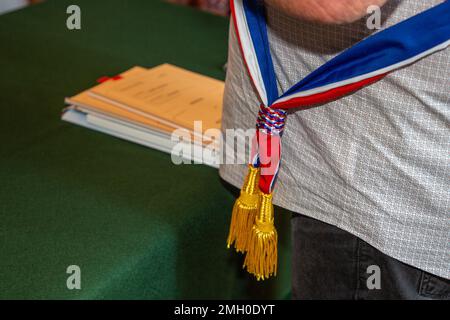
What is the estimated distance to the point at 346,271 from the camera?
2.77 feet

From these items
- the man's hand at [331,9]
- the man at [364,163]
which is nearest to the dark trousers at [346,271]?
the man at [364,163]

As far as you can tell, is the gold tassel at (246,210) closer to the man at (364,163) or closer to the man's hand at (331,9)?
the man at (364,163)

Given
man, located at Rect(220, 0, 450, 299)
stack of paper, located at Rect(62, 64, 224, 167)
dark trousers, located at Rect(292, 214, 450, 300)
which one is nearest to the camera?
man, located at Rect(220, 0, 450, 299)

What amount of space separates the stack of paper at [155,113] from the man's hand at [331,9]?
1.59 feet

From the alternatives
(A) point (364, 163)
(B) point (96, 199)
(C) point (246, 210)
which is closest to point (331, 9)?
(A) point (364, 163)

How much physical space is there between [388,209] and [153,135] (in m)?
0.47

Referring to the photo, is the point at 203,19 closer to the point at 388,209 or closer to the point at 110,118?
the point at 110,118

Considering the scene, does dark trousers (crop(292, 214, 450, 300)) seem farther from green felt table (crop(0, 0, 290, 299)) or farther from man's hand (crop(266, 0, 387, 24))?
man's hand (crop(266, 0, 387, 24))

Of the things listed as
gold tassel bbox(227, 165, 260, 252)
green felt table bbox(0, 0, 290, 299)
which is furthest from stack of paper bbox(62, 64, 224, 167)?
gold tassel bbox(227, 165, 260, 252)

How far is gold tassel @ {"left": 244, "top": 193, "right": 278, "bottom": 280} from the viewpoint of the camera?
85 cm

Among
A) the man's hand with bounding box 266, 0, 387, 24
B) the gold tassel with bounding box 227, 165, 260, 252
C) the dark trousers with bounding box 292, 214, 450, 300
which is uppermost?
the man's hand with bounding box 266, 0, 387, 24

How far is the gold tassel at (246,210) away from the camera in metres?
0.85

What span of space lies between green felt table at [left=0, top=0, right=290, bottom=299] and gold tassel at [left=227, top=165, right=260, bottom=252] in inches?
3.4

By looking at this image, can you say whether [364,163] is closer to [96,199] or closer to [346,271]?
[346,271]
